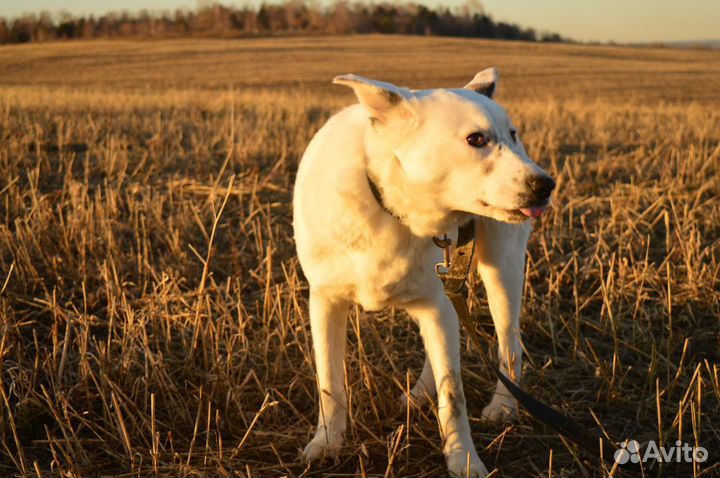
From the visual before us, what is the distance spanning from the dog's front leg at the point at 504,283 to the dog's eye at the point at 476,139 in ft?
2.84

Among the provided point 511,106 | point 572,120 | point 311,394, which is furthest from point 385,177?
point 511,106

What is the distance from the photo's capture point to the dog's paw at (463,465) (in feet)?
8.80

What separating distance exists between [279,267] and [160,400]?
1.68 m

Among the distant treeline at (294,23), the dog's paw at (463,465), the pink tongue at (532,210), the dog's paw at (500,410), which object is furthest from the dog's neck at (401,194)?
the distant treeline at (294,23)

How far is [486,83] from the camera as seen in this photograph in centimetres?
291

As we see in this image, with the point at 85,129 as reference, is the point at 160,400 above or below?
below

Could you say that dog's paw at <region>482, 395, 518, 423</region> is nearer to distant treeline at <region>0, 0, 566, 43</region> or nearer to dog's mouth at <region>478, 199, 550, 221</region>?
dog's mouth at <region>478, 199, 550, 221</region>

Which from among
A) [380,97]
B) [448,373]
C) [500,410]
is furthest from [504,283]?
[380,97]

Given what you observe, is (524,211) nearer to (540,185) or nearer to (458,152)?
(540,185)

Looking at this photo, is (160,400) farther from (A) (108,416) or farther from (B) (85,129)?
(B) (85,129)

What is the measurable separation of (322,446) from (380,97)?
1.46 metres

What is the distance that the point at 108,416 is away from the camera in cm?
304

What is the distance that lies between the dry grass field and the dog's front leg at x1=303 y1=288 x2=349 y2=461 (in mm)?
83

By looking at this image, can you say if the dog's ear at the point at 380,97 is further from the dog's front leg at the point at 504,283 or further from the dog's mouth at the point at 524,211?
the dog's front leg at the point at 504,283
